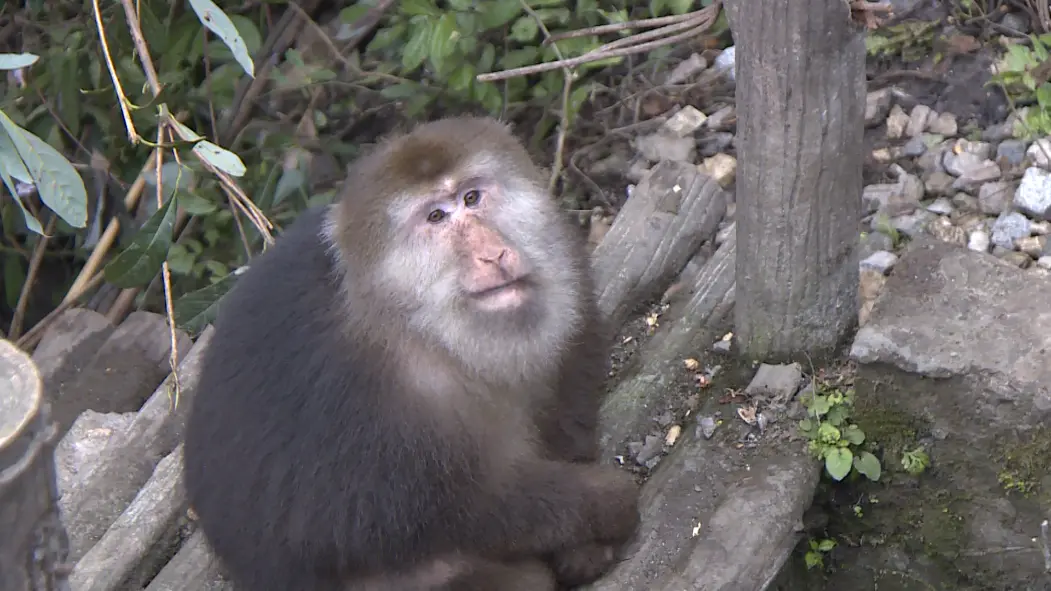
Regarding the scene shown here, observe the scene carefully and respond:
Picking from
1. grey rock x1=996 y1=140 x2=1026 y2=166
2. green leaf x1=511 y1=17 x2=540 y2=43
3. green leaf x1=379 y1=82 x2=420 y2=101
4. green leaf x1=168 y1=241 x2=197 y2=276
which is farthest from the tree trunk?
green leaf x1=168 y1=241 x2=197 y2=276

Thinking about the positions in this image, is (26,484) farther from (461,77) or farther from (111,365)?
(461,77)

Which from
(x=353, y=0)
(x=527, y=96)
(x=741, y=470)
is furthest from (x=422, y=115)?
(x=741, y=470)

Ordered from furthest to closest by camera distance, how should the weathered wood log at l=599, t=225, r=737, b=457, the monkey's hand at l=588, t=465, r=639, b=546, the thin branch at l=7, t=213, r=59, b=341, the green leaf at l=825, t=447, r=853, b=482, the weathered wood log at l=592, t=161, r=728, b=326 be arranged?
the thin branch at l=7, t=213, r=59, b=341 → the weathered wood log at l=592, t=161, r=728, b=326 → the weathered wood log at l=599, t=225, r=737, b=457 → the green leaf at l=825, t=447, r=853, b=482 → the monkey's hand at l=588, t=465, r=639, b=546

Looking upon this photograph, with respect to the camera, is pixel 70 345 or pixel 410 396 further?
pixel 70 345

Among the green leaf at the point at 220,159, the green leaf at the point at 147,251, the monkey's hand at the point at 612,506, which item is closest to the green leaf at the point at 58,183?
the green leaf at the point at 220,159

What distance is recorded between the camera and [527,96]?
4.35 meters

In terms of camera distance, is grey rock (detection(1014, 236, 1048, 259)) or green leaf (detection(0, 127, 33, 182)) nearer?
green leaf (detection(0, 127, 33, 182))

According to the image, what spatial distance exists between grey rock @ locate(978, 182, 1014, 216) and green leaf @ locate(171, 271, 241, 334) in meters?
2.14

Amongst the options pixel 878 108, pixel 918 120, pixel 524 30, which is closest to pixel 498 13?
pixel 524 30

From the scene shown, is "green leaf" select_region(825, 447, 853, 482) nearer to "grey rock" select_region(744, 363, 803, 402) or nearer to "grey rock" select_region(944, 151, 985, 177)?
"grey rock" select_region(744, 363, 803, 402)

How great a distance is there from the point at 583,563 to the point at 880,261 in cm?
130

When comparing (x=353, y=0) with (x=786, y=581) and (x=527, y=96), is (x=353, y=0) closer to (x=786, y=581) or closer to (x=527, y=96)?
(x=527, y=96)

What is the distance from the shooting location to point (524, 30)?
3.86 metres

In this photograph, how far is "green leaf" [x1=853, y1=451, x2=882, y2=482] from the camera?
2424 millimetres
